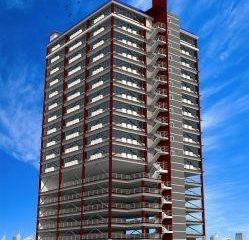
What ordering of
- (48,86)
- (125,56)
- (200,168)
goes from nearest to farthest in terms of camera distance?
(125,56) → (200,168) → (48,86)

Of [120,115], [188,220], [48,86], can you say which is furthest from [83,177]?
[48,86]

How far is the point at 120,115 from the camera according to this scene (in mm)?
106250

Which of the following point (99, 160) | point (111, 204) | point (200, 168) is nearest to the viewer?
point (111, 204)

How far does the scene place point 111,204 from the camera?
9812 cm

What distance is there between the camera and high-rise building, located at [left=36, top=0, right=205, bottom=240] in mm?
102812

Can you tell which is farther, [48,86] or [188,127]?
[48,86]

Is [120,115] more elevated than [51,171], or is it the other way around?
[120,115]

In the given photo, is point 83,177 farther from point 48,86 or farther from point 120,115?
point 48,86

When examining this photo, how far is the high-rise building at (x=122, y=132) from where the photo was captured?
337ft

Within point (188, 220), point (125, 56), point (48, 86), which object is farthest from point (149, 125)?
point (48, 86)

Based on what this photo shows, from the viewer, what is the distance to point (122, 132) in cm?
10619

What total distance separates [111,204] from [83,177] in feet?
42.7

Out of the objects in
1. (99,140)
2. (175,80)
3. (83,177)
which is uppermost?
(175,80)

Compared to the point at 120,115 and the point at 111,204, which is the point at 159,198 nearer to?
the point at 111,204
